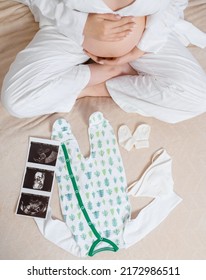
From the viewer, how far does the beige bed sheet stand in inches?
44.6

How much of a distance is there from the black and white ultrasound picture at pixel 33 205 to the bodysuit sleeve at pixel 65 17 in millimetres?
433

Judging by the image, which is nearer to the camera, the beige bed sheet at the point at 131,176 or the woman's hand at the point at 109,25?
the woman's hand at the point at 109,25

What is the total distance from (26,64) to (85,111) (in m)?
0.22

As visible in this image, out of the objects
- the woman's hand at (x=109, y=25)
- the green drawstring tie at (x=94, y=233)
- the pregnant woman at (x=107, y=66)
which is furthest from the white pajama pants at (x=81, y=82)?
Answer: the green drawstring tie at (x=94, y=233)

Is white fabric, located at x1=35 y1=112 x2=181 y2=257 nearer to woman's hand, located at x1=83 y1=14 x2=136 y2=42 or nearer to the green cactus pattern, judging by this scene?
the green cactus pattern

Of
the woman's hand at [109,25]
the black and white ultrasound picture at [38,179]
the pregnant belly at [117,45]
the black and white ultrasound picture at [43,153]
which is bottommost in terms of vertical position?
the black and white ultrasound picture at [38,179]

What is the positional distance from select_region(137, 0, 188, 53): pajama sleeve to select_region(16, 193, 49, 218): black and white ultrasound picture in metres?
0.49

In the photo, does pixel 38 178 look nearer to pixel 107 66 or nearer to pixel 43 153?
pixel 43 153

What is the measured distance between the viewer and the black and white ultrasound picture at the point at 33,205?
3.76 feet

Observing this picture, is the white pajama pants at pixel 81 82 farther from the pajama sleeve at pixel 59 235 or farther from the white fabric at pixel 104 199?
the pajama sleeve at pixel 59 235

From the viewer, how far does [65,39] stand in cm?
113

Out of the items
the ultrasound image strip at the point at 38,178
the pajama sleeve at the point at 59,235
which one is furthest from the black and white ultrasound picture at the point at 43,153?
the pajama sleeve at the point at 59,235

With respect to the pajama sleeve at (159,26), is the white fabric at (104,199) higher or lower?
lower
